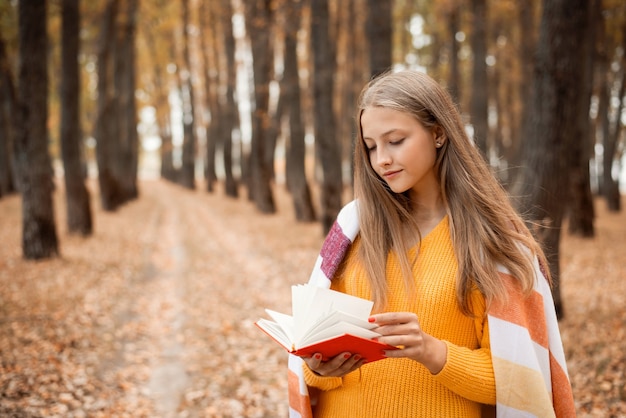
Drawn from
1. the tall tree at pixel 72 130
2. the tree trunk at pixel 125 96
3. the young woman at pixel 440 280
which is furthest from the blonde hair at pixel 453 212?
the tree trunk at pixel 125 96

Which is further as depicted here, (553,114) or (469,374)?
(553,114)

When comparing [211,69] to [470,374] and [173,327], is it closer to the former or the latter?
[173,327]

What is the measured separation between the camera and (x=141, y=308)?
8.42m

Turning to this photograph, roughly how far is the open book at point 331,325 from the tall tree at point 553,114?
475 centimetres

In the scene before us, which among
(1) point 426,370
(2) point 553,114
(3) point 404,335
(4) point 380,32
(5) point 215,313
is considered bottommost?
(5) point 215,313

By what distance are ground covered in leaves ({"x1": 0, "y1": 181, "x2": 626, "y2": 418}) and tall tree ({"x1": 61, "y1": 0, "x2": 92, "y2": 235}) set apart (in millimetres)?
612

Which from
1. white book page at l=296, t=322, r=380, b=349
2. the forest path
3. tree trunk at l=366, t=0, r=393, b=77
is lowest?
the forest path

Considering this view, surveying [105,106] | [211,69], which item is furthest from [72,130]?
[211,69]

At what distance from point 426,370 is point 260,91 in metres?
18.7

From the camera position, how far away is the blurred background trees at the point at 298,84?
6.36 m

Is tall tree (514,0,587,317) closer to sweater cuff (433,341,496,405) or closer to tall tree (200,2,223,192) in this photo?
sweater cuff (433,341,496,405)

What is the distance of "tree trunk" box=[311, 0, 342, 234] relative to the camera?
1371cm

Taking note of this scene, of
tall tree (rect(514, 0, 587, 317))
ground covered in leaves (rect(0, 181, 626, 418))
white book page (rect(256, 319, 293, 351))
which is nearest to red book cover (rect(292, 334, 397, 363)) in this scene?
white book page (rect(256, 319, 293, 351))

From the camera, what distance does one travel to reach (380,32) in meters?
10.2
